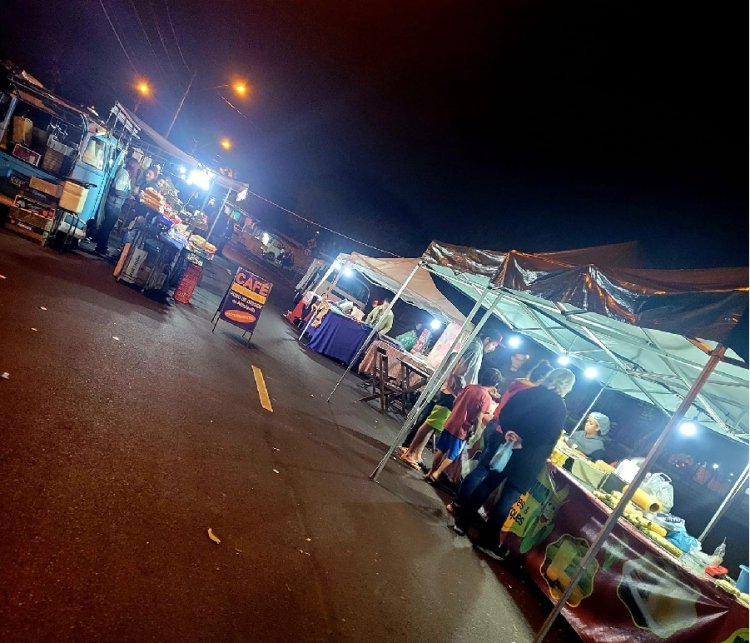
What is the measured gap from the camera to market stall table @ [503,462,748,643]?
3451 millimetres

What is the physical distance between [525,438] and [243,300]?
6.50 m

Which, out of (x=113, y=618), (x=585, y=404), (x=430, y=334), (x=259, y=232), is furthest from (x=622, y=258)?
(x=259, y=232)

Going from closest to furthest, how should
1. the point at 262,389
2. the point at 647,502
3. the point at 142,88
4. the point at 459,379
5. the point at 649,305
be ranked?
1. the point at 649,305
2. the point at 647,502
3. the point at 262,389
4. the point at 459,379
5. the point at 142,88

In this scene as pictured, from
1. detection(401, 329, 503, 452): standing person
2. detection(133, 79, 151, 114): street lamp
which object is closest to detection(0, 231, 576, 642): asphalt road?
detection(401, 329, 503, 452): standing person

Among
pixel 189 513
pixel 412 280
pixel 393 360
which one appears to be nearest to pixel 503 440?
pixel 189 513

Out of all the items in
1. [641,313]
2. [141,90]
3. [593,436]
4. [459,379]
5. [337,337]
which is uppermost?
[141,90]

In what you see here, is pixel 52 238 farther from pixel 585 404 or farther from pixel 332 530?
pixel 585 404

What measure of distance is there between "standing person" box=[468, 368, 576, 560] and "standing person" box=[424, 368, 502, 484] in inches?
41.4

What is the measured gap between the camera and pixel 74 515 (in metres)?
2.73

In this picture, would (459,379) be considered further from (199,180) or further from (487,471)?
(199,180)

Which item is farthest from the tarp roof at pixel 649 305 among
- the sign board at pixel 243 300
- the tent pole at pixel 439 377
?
the sign board at pixel 243 300

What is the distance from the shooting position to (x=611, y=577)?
423 cm

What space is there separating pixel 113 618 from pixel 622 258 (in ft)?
20.4

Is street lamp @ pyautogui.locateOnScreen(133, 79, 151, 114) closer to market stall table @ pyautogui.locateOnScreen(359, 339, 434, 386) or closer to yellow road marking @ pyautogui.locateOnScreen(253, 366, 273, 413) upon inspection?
market stall table @ pyautogui.locateOnScreen(359, 339, 434, 386)
